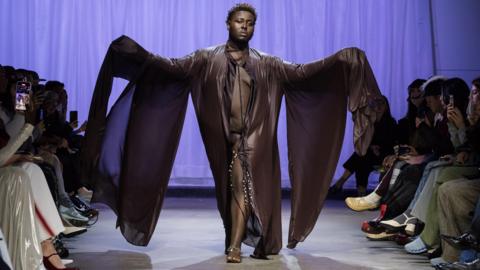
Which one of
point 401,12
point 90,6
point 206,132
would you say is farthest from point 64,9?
point 206,132

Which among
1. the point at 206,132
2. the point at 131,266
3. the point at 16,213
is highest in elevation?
the point at 206,132

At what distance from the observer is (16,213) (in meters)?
4.42

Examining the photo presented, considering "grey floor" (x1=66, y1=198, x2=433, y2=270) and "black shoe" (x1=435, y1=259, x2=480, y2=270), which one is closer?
"black shoe" (x1=435, y1=259, x2=480, y2=270)

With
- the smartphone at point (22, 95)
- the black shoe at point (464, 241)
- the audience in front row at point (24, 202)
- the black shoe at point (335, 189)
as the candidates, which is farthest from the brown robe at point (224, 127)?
the black shoe at point (335, 189)

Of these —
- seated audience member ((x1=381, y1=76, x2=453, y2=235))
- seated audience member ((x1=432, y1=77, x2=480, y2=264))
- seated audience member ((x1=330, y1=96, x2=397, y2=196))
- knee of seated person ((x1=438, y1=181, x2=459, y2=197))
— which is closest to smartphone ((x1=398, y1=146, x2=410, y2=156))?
seated audience member ((x1=381, y1=76, x2=453, y2=235))

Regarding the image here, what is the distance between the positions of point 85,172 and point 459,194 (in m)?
2.27

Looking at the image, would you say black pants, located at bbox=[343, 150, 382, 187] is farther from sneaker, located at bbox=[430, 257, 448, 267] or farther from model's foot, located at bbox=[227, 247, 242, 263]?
model's foot, located at bbox=[227, 247, 242, 263]

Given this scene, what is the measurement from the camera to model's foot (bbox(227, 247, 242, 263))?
5.48 m

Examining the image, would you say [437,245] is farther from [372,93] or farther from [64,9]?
[64,9]

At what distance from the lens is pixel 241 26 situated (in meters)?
5.83

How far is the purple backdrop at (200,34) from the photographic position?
9.95 m

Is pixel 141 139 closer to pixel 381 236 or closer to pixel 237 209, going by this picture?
pixel 237 209

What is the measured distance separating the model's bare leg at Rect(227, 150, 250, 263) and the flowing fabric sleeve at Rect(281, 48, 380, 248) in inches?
19.1

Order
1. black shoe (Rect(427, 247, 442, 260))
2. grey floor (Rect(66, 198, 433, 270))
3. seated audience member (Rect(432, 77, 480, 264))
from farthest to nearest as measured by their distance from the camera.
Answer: black shoe (Rect(427, 247, 442, 260)), grey floor (Rect(66, 198, 433, 270)), seated audience member (Rect(432, 77, 480, 264))
